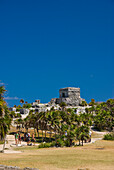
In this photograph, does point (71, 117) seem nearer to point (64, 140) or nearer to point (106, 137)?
point (106, 137)

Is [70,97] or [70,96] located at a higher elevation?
[70,96]

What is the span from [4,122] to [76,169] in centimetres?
1180

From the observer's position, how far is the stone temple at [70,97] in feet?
359

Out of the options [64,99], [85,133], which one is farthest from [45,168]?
[64,99]

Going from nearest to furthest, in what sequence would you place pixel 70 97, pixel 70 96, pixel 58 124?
pixel 58 124, pixel 70 97, pixel 70 96

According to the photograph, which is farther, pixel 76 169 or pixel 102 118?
pixel 102 118

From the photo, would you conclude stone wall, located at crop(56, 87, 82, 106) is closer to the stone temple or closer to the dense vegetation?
the stone temple

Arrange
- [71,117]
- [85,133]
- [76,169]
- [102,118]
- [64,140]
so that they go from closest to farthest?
[76,169] < [64,140] < [85,133] < [71,117] < [102,118]

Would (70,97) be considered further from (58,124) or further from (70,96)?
(58,124)

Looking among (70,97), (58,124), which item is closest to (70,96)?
(70,97)

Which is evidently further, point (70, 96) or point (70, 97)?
point (70, 96)

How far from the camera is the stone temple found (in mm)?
109500

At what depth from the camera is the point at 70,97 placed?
110312 mm

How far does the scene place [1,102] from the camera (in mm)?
20766
